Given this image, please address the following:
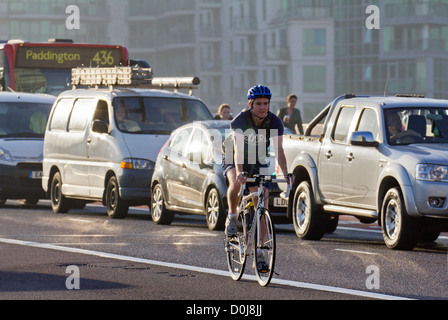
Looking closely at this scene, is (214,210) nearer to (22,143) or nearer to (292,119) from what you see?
(22,143)

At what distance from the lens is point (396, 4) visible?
102 m

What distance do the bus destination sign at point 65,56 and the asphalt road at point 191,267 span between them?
11475 mm

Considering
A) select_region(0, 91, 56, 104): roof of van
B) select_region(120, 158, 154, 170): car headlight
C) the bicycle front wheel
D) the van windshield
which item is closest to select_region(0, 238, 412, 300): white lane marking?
the bicycle front wheel

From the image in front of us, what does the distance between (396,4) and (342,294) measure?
92147 mm

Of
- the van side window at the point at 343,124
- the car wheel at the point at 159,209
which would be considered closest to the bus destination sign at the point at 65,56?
the car wheel at the point at 159,209

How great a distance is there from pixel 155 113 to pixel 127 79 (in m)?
1.80

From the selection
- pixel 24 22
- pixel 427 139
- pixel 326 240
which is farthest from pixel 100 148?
pixel 24 22

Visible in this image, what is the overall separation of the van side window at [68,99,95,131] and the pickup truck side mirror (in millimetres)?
8295

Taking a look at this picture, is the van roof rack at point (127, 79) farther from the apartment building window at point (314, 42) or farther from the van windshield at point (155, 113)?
the apartment building window at point (314, 42)

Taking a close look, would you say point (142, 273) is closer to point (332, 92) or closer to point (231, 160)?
point (231, 160)

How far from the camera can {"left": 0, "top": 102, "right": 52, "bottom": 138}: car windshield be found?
90.9ft

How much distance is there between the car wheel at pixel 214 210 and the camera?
64.5ft

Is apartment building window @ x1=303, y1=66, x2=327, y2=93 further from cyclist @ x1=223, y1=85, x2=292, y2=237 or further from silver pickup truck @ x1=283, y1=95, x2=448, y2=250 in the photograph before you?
cyclist @ x1=223, y1=85, x2=292, y2=237

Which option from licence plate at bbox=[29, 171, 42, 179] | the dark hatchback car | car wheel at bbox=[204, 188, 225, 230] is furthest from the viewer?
licence plate at bbox=[29, 171, 42, 179]
